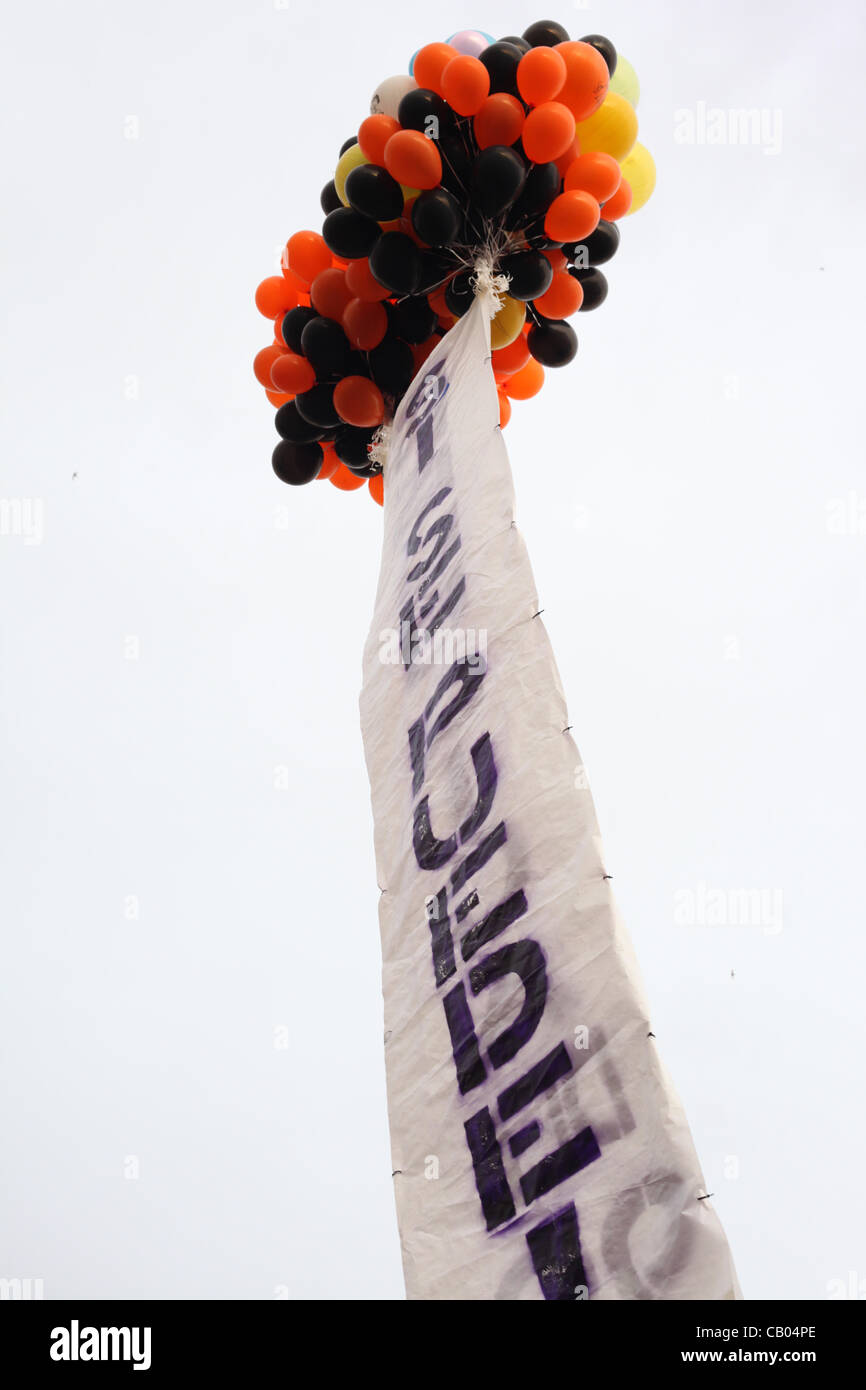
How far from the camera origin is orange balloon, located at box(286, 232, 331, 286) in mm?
4789

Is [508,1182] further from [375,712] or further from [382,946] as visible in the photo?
[375,712]

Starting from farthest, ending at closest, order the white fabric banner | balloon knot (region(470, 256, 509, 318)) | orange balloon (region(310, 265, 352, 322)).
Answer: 1. orange balloon (region(310, 265, 352, 322))
2. balloon knot (region(470, 256, 509, 318))
3. the white fabric banner

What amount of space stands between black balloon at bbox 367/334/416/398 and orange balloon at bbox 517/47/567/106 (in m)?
1.05

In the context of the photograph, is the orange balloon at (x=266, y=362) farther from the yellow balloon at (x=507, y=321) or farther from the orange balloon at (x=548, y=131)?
the orange balloon at (x=548, y=131)

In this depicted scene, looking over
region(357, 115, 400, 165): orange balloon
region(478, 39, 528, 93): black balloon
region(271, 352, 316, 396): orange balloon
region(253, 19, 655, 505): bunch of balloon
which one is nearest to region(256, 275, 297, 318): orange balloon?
region(253, 19, 655, 505): bunch of balloon

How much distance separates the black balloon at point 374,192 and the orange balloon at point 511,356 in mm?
853

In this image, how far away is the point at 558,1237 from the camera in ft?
7.92

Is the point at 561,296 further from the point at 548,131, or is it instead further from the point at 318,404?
the point at 318,404

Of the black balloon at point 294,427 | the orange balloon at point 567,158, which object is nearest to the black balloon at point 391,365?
the black balloon at point 294,427

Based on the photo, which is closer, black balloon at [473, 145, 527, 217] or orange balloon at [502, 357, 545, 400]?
black balloon at [473, 145, 527, 217]

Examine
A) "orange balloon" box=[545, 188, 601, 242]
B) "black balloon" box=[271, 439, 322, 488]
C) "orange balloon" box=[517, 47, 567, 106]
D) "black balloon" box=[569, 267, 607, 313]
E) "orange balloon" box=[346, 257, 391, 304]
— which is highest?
"orange balloon" box=[517, 47, 567, 106]

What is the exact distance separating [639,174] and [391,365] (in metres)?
1.33

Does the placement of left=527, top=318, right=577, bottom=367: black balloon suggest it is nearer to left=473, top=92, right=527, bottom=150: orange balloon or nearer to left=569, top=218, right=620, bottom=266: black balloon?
left=569, top=218, right=620, bottom=266: black balloon

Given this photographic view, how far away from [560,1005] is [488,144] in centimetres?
319
